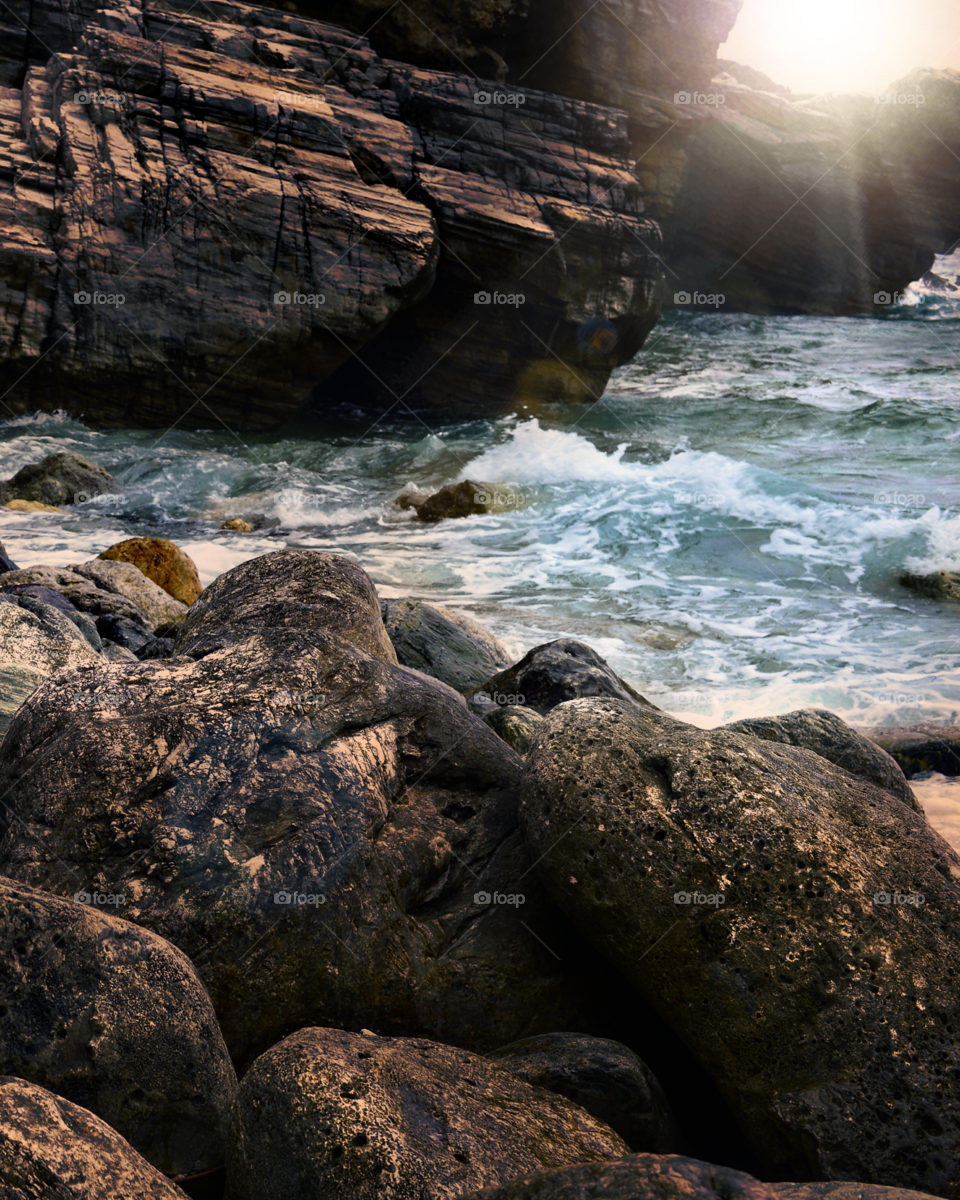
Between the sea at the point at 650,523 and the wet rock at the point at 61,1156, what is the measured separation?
4.66m

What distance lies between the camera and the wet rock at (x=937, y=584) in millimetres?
10538

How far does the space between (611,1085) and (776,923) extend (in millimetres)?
622

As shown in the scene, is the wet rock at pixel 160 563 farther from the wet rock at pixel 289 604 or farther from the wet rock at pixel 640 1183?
the wet rock at pixel 640 1183

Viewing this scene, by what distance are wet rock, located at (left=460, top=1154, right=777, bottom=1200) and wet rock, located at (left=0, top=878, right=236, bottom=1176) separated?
0.83 meters

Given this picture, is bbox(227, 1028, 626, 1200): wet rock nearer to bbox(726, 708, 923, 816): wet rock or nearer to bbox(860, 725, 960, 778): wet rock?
bbox(726, 708, 923, 816): wet rock

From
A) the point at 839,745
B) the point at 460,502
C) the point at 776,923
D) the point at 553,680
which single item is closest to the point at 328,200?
the point at 460,502

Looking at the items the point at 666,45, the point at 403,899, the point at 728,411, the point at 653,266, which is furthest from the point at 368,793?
the point at 666,45

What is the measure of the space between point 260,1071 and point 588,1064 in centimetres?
89

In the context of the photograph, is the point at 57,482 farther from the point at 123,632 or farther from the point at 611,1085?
the point at 611,1085

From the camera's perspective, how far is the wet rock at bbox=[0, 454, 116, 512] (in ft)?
43.4

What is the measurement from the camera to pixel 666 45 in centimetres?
2133

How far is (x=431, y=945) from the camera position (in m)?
2.65

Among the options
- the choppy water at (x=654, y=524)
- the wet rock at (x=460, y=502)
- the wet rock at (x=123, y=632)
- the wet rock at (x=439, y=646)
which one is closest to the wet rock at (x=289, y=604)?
the wet rock at (x=439, y=646)

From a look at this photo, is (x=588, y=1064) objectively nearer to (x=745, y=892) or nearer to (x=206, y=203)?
(x=745, y=892)
